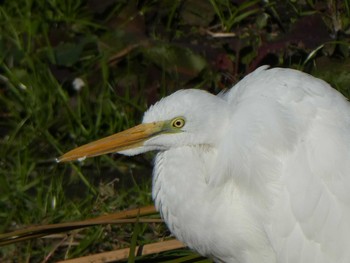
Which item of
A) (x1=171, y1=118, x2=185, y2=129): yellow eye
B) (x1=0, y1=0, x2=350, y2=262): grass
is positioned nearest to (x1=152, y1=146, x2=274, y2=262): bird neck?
(x1=171, y1=118, x2=185, y2=129): yellow eye

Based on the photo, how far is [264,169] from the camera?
4.04 m

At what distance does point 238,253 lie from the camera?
4.23m

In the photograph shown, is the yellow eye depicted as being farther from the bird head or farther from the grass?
the grass

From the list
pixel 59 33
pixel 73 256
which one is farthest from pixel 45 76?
pixel 73 256

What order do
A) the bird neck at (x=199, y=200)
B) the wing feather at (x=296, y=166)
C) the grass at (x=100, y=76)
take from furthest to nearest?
the grass at (x=100, y=76) → the bird neck at (x=199, y=200) → the wing feather at (x=296, y=166)

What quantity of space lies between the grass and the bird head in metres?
0.89

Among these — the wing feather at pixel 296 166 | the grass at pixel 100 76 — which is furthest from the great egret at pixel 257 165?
the grass at pixel 100 76

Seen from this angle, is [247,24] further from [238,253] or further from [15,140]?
[238,253]

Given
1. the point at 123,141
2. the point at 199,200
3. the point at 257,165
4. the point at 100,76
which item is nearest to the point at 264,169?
the point at 257,165

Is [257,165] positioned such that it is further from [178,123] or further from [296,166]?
[178,123]

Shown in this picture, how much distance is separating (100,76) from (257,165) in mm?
1859

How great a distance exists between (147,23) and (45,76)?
26.9 inches

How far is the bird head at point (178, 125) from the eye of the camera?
4047mm

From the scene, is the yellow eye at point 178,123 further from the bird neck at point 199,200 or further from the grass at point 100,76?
the grass at point 100,76
